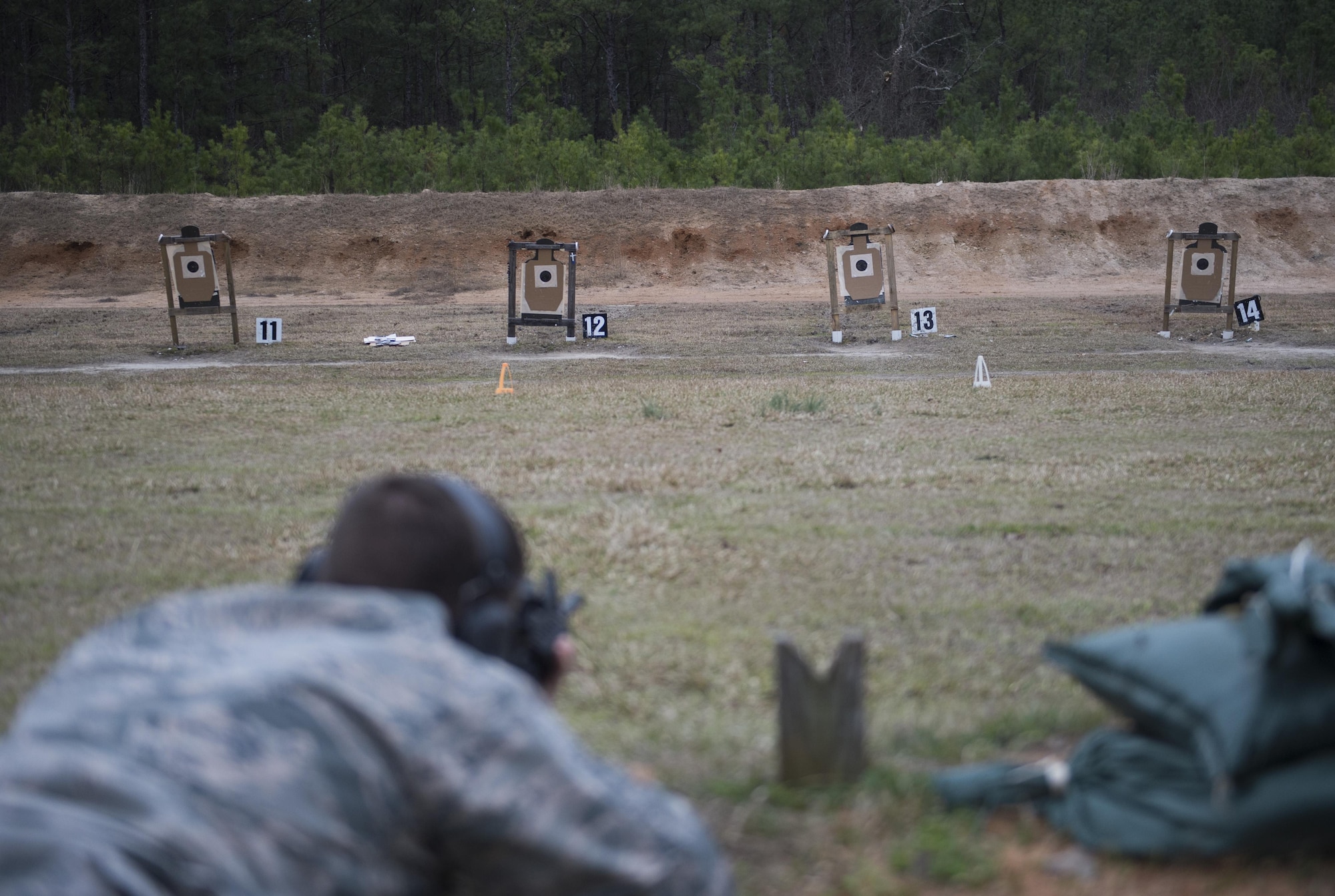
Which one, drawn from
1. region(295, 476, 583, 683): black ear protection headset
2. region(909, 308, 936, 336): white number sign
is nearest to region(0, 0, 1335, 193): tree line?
region(909, 308, 936, 336): white number sign

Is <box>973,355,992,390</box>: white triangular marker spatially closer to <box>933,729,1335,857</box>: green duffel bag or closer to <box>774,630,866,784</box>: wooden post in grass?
<box>933,729,1335,857</box>: green duffel bag

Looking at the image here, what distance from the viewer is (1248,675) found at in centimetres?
263

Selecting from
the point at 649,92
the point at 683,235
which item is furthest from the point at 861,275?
the point at 649,92

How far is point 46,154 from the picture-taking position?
31.7 m

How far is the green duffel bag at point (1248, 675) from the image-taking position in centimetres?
254

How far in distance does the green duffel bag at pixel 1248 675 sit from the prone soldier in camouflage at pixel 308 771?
1.46 m

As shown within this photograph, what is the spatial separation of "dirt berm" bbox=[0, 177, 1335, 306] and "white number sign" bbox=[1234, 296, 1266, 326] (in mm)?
9379

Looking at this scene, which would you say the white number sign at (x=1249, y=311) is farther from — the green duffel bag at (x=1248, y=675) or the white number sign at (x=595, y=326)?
the green duffel bag at (x=1248, y=675)

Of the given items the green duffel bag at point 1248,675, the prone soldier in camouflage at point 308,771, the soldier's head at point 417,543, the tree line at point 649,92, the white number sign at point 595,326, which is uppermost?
the tree line at point 649,92

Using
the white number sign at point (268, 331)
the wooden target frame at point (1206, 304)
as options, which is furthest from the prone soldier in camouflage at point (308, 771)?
the wooden target frame at point (1206, 304)

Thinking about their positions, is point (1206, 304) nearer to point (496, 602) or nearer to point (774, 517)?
point (774, 517)

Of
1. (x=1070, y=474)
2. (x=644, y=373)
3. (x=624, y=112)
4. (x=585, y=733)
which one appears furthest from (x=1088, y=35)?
(x=585, y=733)

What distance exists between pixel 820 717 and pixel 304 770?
5.73 ft

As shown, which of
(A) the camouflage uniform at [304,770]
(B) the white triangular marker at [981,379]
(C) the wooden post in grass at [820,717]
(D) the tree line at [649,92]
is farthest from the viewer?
(D) the tree line at [649,92]
